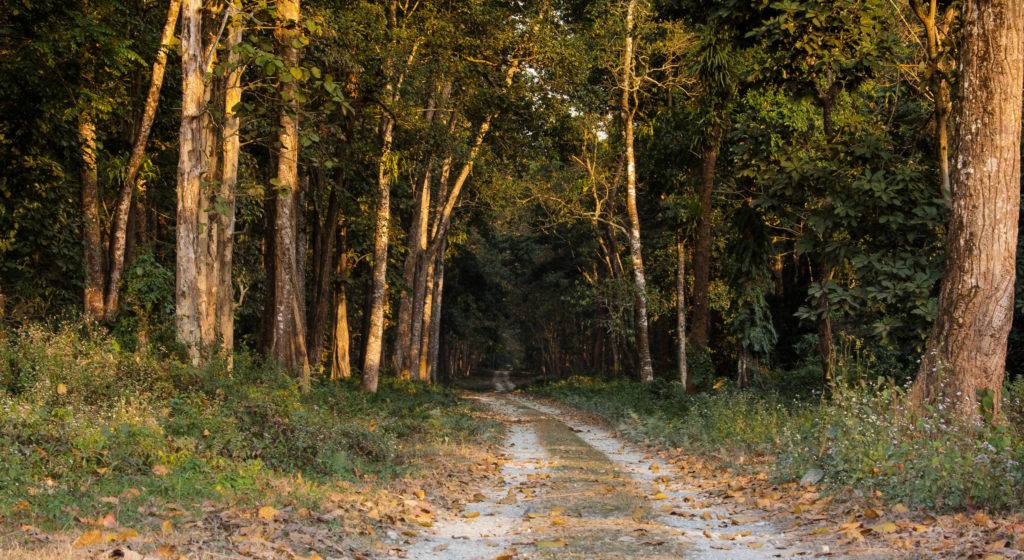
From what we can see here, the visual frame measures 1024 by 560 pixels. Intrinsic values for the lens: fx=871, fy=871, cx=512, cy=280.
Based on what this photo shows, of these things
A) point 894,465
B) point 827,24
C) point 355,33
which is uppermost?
point 355,33

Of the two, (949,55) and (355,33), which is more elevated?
(355,33)

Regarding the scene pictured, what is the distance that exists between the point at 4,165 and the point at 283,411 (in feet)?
36.8

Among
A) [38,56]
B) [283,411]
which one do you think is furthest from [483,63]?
[283,411]

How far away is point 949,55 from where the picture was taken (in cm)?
1472

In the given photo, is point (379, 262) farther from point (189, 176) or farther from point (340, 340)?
point (189, 176)

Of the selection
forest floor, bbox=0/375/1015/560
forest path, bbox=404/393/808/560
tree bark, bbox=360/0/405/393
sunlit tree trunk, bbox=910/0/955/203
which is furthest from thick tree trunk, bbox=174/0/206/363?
sunlit tree trunk, bbox=910/0/955/203

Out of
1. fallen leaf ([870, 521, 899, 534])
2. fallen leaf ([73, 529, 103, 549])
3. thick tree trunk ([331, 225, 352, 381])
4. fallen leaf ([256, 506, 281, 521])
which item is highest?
thick tree trunk ([331, 225, 352, 381])

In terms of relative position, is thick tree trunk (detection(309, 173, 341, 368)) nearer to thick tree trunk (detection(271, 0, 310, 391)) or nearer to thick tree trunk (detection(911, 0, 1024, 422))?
thick tree trunk (detection(271, 0, 310, 391))

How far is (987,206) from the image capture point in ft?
34.0

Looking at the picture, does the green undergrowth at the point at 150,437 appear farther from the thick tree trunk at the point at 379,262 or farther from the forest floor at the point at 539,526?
the thick tree trunk at the point at 379,262

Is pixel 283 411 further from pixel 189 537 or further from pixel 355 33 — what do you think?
pixel 355 33

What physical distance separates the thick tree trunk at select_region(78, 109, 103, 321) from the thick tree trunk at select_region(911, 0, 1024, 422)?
17.1 m

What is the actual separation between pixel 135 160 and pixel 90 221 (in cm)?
188

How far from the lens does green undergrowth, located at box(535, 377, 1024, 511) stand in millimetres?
7574
